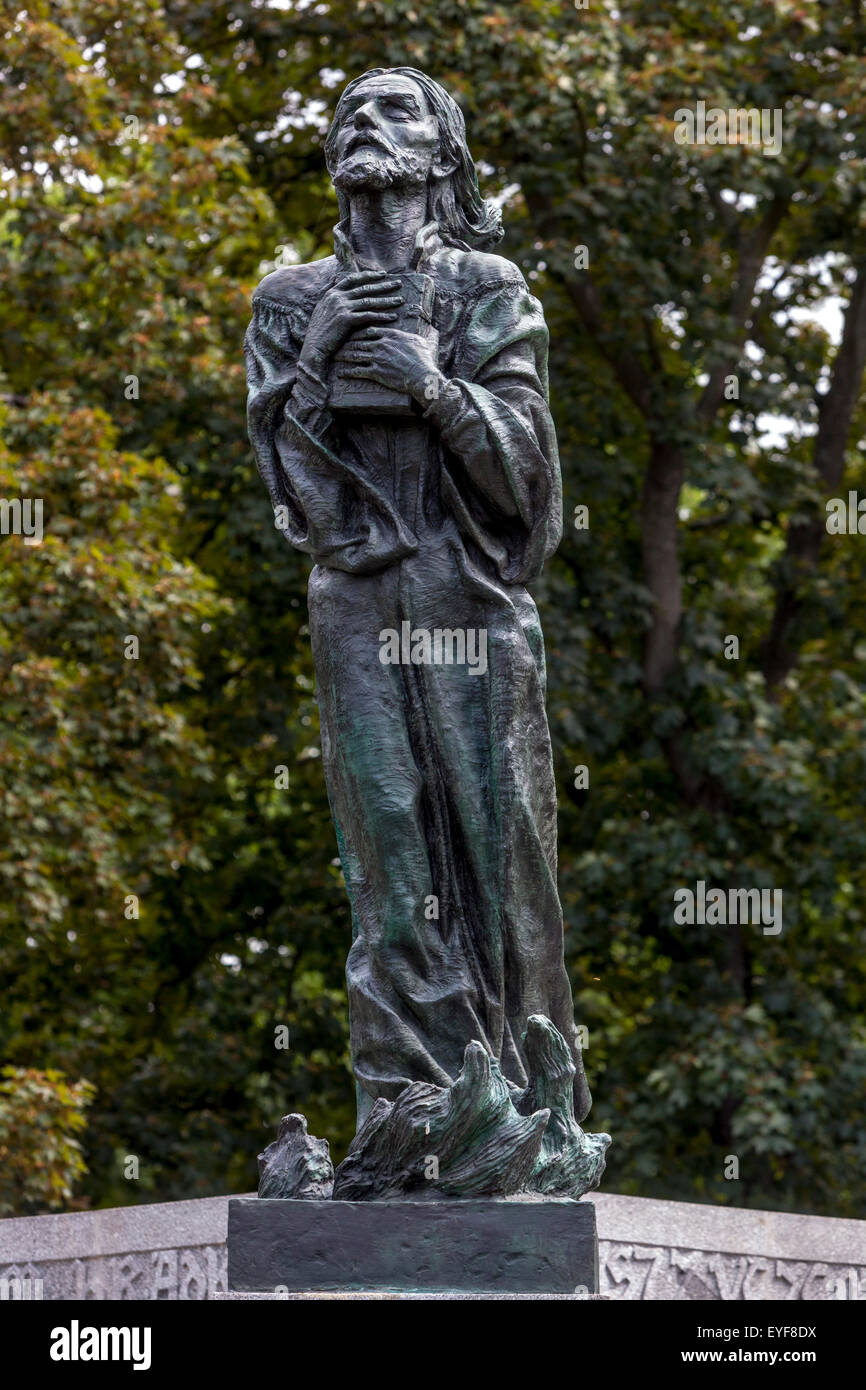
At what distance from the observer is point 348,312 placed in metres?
7.07

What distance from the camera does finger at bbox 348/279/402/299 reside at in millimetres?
7117

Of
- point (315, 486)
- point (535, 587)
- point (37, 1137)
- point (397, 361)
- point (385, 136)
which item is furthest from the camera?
point (535, 587)

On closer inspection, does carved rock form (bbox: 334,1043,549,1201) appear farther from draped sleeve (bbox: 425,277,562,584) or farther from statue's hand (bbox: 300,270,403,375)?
statue's hand (bbox: 300,270,403,375)

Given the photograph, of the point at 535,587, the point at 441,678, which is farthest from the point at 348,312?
the point at 535,587

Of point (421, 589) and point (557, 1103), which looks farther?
point (421, 589)

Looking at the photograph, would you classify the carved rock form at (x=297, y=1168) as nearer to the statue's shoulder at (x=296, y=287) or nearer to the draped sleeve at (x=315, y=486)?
the draped sleeve at (x=315, y=486)

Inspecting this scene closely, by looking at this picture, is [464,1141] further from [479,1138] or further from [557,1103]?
[557,1103]

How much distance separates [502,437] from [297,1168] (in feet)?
7.08

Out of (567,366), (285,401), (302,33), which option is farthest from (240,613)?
(285,401)

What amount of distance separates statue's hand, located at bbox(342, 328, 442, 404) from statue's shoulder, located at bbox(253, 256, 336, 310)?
0.33 meters

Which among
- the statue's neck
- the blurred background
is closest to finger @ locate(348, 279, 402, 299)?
the statue's neck

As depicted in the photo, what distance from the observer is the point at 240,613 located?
18.2 meters

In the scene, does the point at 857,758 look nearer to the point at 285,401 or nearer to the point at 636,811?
the point at 636,811

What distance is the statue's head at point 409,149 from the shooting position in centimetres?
719
